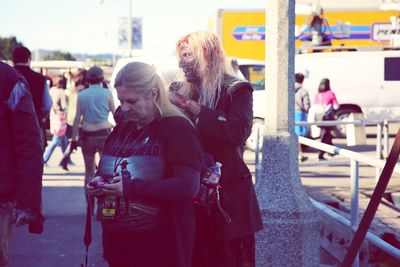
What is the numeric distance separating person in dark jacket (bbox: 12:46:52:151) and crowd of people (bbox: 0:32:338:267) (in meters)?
4.30

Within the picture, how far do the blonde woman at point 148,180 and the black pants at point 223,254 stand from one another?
52 centimetres

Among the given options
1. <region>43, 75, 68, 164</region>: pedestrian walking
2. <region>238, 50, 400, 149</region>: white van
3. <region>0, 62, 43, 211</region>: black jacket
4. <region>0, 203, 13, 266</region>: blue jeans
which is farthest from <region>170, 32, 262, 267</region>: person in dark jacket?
<region>238, 50, 400, 149</region>: white van

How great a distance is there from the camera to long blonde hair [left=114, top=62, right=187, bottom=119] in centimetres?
322

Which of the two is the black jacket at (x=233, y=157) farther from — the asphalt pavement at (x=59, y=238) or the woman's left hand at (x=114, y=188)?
the asphalt pavement at (x=59, y=238)

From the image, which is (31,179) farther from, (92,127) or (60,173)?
(60,173)

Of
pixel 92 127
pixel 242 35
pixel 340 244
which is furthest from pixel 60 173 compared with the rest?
pixel 242 35

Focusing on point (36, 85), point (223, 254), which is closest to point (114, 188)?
point (223, 254)

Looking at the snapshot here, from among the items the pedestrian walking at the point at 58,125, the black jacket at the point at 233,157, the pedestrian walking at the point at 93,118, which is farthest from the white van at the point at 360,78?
the black jacket at the point at 233,157

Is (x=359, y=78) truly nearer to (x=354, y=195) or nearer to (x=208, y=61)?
(x=354, y=195)

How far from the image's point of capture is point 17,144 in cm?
373

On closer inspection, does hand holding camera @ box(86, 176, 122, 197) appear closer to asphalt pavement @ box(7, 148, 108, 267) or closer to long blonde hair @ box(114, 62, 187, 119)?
long blonde hair @ box(114, 62, 187, 119)

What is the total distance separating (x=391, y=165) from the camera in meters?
3.33

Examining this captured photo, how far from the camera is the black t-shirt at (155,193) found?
3.18 meters

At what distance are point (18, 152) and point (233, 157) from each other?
977 mm
